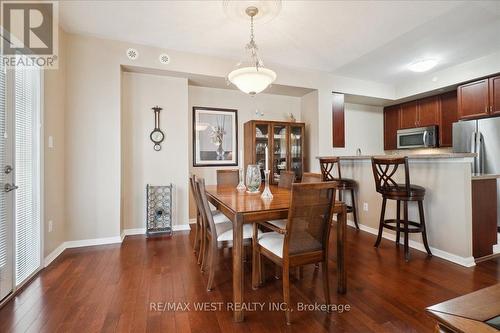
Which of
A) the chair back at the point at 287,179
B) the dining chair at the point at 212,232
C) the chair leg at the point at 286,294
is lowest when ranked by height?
the chair leg at the point at 286,294

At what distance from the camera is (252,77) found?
94.0 inches

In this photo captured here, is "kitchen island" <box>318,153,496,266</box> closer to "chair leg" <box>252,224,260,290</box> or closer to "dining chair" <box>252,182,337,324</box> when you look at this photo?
"dining chair" <box>252,182,337,324</box>

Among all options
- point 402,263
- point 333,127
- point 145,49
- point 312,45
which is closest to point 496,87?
point 333,127

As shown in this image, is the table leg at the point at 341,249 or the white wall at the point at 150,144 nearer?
the table leg at the point at 341,249

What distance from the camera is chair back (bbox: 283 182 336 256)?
5.08 feet

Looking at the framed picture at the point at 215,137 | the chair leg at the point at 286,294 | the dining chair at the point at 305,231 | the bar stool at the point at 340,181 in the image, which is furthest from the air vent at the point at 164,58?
the chair leg at the point at 286,294

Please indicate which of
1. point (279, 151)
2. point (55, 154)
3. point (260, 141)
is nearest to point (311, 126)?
point (279, 151)

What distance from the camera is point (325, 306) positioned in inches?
69.6

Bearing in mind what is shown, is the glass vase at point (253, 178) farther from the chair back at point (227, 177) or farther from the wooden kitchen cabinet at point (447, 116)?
the wooden kitchen cabinet at point (447, 116)

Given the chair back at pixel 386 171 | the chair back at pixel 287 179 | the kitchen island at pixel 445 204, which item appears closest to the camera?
the kitchen island at pixel 445 204

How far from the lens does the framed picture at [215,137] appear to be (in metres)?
4.18

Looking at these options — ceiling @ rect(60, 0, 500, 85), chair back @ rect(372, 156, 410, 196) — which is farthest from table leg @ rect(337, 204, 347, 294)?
ceiling @ rect(60, 0, 500, 85)

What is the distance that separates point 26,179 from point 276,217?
92.9 inches
